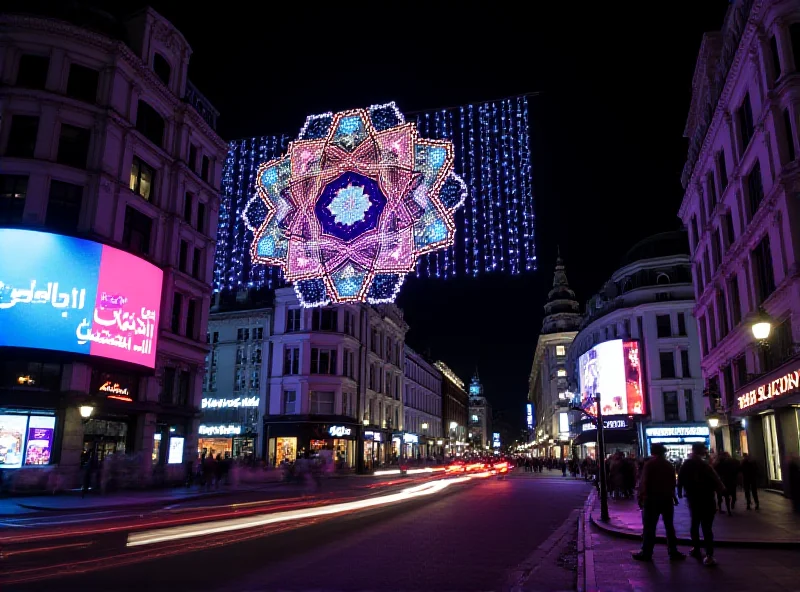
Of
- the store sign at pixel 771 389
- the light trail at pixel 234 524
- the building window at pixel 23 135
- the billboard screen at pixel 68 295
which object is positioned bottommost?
the light trail at pixel 234 524

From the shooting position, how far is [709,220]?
34.5m

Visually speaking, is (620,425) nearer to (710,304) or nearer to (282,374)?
(710,304)

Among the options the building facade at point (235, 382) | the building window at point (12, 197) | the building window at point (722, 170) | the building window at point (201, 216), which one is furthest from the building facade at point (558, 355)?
the building window at point (12, 197)

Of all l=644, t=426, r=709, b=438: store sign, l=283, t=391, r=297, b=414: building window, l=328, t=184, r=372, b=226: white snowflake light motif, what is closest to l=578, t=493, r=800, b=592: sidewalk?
l=328, t=184, r=372, b=226: white snowflake light motif

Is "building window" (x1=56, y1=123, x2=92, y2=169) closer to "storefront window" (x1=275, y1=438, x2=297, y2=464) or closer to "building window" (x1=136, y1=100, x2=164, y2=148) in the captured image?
"building window" (x1=136, y1=100, x2=164, y2=148)

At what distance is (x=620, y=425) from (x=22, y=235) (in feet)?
168

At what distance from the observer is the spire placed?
11306 centimetres

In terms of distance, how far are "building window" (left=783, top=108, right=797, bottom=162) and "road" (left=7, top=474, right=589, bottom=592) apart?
15258 millimetres

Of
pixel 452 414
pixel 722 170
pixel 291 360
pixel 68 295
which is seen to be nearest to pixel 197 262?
pixel 68 295

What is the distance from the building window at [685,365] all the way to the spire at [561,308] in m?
52.1

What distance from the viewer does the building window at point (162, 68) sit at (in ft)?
118

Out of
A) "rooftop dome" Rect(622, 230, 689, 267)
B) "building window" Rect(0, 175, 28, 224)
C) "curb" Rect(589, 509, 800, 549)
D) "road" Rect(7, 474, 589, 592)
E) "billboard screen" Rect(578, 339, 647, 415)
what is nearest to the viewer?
"road" Rect(7, 474, 589, 592)

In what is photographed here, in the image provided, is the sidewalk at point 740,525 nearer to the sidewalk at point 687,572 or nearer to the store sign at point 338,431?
the sidewalk at point 687,572

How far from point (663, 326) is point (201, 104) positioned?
146 feet
